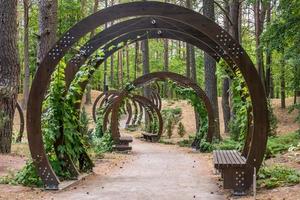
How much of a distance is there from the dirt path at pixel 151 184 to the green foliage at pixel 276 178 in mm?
823

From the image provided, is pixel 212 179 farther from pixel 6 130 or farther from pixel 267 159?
pixel 6 130

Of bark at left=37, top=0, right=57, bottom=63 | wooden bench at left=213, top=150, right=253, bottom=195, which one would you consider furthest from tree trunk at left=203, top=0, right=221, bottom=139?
wooden bench at left=213, top=150, right=253, bottom=195

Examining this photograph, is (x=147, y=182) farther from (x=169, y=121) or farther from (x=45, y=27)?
(x=169, y=121)

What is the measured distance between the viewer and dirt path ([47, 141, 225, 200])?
23.9 feet

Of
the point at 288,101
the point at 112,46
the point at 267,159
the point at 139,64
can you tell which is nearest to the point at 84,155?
the point at 112,46

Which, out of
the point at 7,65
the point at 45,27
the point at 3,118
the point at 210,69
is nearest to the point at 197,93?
the point at 210,69

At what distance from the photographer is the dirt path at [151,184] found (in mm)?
7285

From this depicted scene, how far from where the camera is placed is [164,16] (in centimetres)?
747

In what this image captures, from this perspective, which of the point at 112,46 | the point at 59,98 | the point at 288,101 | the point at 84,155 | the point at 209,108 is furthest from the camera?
the point at 288,101

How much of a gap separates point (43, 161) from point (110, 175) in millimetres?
2288

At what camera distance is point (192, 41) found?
11516 millimetres

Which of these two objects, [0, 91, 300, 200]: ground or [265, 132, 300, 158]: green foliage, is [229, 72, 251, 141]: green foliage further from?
[265, 132, 300, 158]: green foliage

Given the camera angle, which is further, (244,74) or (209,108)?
(209,108)

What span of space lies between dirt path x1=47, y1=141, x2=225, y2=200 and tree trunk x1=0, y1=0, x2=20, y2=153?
3.44 metres
